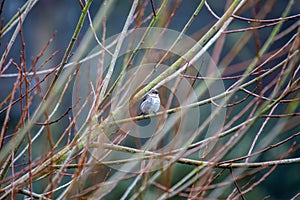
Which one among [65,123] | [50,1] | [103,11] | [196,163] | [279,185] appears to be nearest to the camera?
[103,11]

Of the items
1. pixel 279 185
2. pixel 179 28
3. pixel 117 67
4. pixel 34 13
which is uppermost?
pixel 34 13

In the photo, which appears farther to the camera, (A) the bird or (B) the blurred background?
(B) the blurred background

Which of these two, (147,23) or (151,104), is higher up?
(147,23)

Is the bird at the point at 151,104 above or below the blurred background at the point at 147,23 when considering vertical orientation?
below

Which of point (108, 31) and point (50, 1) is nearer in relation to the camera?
point (50, 1)

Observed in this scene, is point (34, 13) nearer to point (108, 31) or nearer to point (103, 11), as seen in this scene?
point (108, 31)

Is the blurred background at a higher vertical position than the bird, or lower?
higher

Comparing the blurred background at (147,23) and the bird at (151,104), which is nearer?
the bird at (151,104)

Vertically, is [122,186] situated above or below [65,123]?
below

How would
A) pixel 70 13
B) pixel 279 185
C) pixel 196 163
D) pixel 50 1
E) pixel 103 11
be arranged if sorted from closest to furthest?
pixel 103 11 < pixel 196 163 < pixel 50 1 < pixel 279 185 < pixel 70 13

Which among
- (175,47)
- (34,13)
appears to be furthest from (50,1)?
(175,47)

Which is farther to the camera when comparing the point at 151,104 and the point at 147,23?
the point at 147,23
